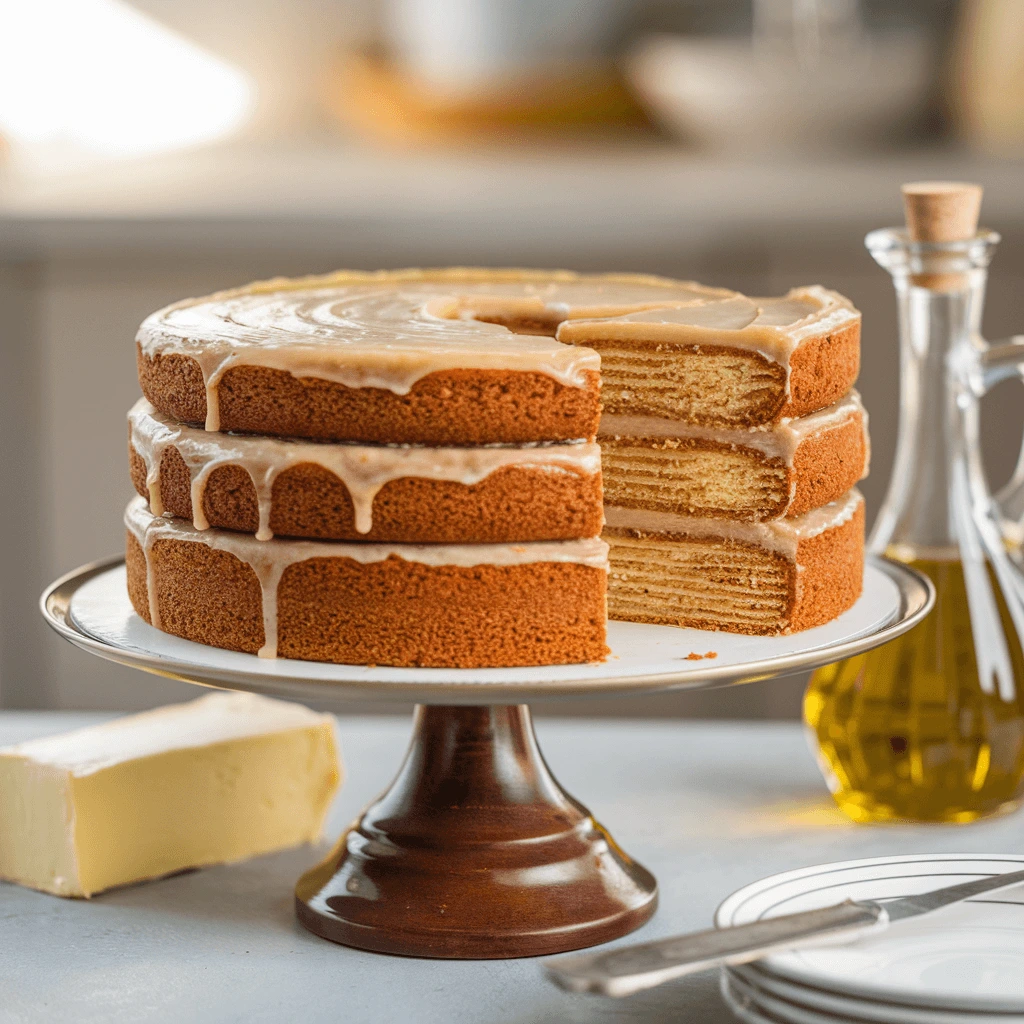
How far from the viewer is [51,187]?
385cm

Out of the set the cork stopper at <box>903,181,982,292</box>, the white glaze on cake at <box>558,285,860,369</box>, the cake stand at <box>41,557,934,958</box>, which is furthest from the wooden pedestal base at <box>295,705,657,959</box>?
the cork stopper at <box>903,181,982,292</box>

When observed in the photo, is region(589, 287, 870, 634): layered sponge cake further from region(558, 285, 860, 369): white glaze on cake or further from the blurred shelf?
the blurred shelf

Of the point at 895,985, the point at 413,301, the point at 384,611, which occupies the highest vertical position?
the point at 413,301

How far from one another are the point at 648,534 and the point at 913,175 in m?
2.41

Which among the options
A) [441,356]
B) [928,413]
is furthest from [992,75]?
[441,356]

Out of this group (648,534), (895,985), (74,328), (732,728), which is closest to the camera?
(895,985)

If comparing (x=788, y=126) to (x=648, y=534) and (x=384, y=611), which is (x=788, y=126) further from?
(x=384, y=611)

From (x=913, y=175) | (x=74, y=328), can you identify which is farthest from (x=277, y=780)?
(x=913, y=175)

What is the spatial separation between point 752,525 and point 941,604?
267 mm

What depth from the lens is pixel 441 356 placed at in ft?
4.16

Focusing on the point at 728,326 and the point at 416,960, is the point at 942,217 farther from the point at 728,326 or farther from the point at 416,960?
the point at 416,960

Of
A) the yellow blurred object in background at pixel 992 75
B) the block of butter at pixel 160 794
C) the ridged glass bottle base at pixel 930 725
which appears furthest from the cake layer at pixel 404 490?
the yellow blurred object in background at pixel 992 75

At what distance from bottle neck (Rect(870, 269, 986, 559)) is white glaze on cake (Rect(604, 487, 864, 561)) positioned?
4.2 inches

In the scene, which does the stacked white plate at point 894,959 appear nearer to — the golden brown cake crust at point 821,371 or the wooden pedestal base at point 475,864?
the wooden pedestal base at point 475,864
